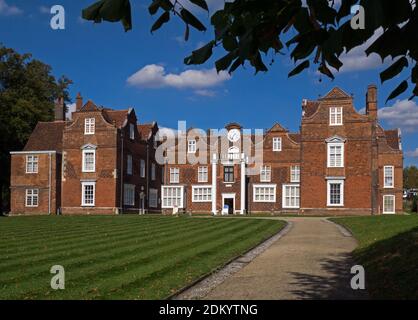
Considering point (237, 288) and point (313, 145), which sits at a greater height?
point (313, 145)

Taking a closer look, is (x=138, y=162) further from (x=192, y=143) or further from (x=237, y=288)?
(x=237, y=288)

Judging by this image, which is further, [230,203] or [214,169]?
[230,203]

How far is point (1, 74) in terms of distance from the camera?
55.2 meters

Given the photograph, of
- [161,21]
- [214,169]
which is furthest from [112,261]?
[214,169]

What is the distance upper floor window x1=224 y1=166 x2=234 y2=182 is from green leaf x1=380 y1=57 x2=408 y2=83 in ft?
174

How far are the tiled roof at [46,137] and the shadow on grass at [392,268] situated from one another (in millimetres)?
42344

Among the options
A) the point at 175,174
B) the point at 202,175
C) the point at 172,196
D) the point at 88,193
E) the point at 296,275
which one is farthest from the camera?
the point at 175,174

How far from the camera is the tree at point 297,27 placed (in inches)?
139

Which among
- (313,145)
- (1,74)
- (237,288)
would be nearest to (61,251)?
(237,288)

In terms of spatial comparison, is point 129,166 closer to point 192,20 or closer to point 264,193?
point 264,193

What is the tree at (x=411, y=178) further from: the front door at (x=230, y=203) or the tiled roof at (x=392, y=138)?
the front door at (x=230, y=203)

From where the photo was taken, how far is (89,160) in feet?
167

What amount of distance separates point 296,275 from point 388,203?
45289 millimetres
